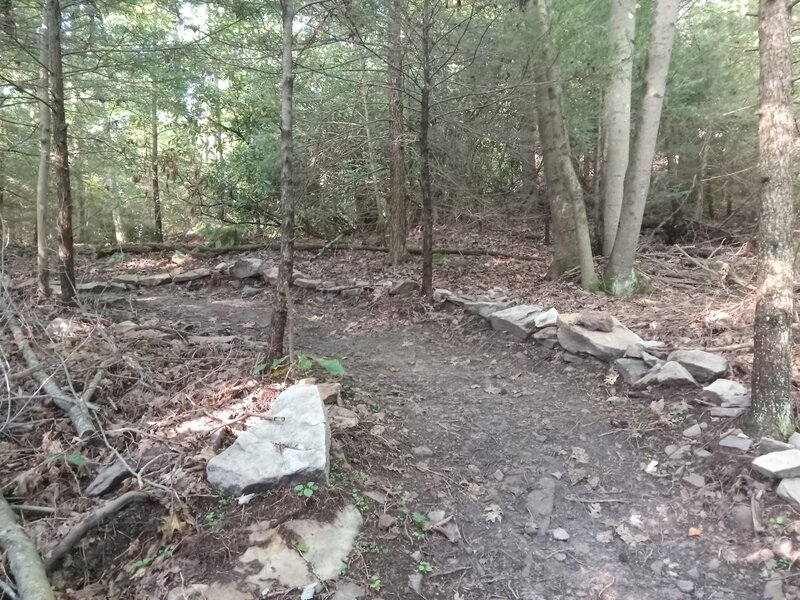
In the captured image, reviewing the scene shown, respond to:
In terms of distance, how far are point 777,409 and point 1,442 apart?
17.8 feet

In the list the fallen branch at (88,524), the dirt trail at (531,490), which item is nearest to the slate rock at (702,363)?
→ the dirt trail at (531,490)

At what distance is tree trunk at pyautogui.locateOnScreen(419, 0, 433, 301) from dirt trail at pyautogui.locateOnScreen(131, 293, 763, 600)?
6.74 ft

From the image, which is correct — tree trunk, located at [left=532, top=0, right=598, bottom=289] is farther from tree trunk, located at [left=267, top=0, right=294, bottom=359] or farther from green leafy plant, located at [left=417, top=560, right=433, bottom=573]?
green leafy plant, located at [left=417, top=560, right=433, bottom=573]

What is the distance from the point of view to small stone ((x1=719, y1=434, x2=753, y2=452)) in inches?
138

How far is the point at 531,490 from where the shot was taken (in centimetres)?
364

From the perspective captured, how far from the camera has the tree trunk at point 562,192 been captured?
7766 mm

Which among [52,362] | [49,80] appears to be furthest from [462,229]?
[52,362]

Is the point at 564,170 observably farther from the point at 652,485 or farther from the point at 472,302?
the point at 652,485

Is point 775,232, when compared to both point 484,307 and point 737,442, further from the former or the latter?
point 484,307

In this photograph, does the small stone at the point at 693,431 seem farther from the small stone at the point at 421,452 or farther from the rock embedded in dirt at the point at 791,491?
the small stone at the point at 421,452

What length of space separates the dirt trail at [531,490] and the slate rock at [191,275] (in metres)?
5.65

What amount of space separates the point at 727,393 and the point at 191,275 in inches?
364

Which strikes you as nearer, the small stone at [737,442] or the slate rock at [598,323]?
the small stone at [737,442]

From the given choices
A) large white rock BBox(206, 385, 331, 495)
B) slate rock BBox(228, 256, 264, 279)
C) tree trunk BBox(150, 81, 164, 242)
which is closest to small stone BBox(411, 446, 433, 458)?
large white rock BBox(206, 385, 331, 495)
